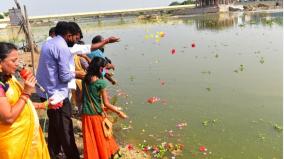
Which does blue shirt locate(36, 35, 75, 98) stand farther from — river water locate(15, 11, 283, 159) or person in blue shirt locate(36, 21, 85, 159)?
river water locate(15, 11, 283, 159)

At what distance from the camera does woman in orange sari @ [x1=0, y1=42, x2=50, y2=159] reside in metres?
3.38

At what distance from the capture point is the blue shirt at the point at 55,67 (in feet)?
15.8

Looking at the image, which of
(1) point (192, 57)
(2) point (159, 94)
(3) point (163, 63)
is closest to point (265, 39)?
(1) point (192, 57)

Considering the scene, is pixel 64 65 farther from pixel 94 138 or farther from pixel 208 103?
pixel 208 103

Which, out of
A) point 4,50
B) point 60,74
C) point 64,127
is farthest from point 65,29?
point 4,50

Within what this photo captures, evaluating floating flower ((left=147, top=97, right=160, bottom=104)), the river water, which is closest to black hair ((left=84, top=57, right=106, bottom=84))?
the river water

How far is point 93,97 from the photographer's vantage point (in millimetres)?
5098

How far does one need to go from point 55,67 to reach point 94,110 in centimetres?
79

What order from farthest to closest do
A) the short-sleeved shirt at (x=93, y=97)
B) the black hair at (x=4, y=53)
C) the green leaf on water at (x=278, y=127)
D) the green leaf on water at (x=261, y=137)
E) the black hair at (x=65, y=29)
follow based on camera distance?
1. the green leaf on water at (x=278, y=127)
2. the green leaf on water at (x=261, y=137)
3. the short-sleeved shirt at (x=93, y=97)
4. the black hair at (x=65, y=29)
5. the black hair at (x=4, y=53)

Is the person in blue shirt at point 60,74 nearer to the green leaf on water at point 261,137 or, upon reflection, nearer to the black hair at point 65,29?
the black hair at point 65,29

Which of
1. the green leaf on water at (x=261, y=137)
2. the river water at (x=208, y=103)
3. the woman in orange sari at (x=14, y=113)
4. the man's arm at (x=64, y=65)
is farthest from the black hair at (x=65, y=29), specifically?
the green leaf on water at (x=261, y=137)

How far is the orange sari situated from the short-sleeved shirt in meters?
1.29

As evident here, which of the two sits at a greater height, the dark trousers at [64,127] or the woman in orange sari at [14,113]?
the woman in orange sari at [14,113]

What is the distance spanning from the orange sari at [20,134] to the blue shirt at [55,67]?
1.13 meters
